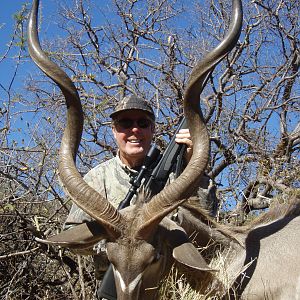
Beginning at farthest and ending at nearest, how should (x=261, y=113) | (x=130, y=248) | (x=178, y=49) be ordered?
(x=178, y=49)
(x=261, y=113)
(x=130, y=248)

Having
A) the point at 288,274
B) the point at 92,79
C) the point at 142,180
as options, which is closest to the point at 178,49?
the point at 92,79

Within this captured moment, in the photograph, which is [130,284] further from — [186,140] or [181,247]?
[186,140]

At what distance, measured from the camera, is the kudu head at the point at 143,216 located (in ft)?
11.9

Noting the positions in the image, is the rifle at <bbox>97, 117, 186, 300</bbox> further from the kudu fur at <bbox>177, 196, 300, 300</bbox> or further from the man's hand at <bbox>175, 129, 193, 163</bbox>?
the kudu fur at <bbox>177, 196, 300, 300</bbox>

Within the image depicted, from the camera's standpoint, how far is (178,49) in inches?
404

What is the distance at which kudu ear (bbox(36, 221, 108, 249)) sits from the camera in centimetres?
386

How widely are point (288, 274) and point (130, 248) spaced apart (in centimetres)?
127

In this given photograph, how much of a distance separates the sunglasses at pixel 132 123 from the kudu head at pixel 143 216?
121cm

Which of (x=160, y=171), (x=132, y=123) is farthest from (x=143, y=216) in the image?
(x=132, y=123)

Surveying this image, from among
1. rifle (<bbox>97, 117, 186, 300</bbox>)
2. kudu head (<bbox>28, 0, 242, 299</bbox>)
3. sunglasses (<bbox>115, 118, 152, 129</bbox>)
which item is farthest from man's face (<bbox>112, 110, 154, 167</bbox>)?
kudu head (<bbox>28, 0, 242, 299</bbox>)

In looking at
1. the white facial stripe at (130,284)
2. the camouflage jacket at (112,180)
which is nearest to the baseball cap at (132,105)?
the camouflage jacket at (112,180)

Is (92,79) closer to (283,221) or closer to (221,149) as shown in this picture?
(221,149)

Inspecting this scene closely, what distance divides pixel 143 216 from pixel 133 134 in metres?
1.53

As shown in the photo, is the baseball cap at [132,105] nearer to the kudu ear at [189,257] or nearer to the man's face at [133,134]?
the man's face at [133,134]
